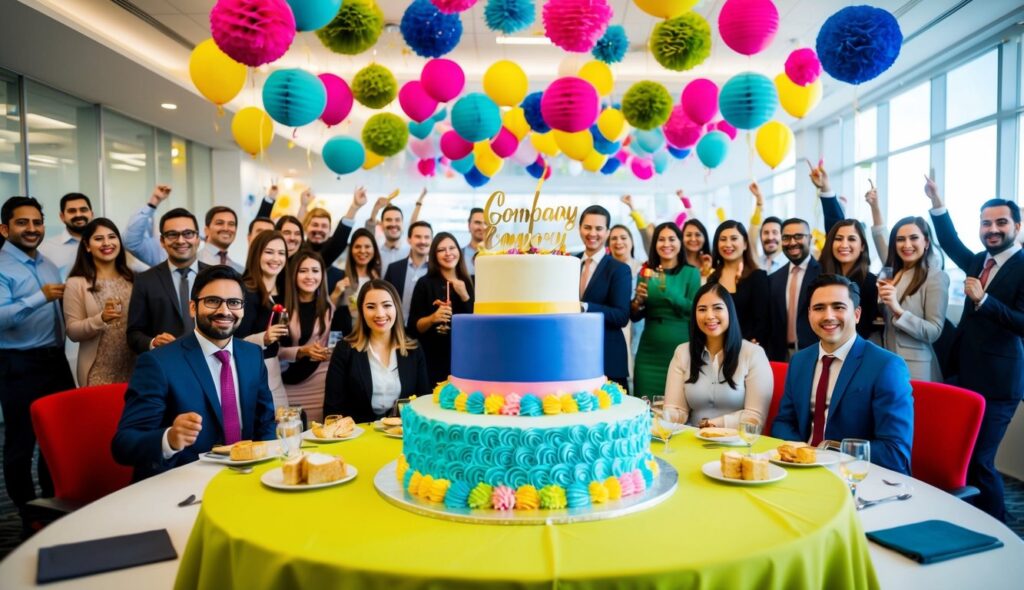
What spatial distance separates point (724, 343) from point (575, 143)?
355cm

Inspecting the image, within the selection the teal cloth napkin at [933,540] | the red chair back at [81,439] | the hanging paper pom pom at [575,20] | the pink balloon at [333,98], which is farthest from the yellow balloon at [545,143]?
the teal cloth napkin at [933,540]

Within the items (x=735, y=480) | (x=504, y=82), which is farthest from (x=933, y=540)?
(x=504, y=82)

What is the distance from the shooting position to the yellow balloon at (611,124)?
6.69 m

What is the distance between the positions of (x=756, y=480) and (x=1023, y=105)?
5.98 metres

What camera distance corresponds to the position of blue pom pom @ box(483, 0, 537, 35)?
4.67m

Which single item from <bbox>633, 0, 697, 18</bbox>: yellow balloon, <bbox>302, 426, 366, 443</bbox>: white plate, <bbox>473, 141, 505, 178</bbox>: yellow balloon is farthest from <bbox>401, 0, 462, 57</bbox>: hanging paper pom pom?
<bbox>302, 426, 366, 443</bbox>: white plate

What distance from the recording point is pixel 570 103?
5082 mm

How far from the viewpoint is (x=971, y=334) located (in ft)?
13.9

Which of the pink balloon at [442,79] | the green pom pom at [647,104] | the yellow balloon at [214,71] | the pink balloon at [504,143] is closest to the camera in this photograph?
the yellow balloon at [214,71]

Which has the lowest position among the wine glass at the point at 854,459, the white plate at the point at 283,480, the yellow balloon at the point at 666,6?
the white plate at the point at 283,480

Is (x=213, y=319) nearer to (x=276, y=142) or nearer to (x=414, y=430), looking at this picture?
(x=414, y=430)

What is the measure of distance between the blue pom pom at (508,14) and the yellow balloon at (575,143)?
1.74m

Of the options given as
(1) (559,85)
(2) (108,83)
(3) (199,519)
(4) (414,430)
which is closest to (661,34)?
(1) (559,85)

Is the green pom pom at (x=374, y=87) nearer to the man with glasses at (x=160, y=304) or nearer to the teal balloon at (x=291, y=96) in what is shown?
the teal balloon at (x=291, y=96)
